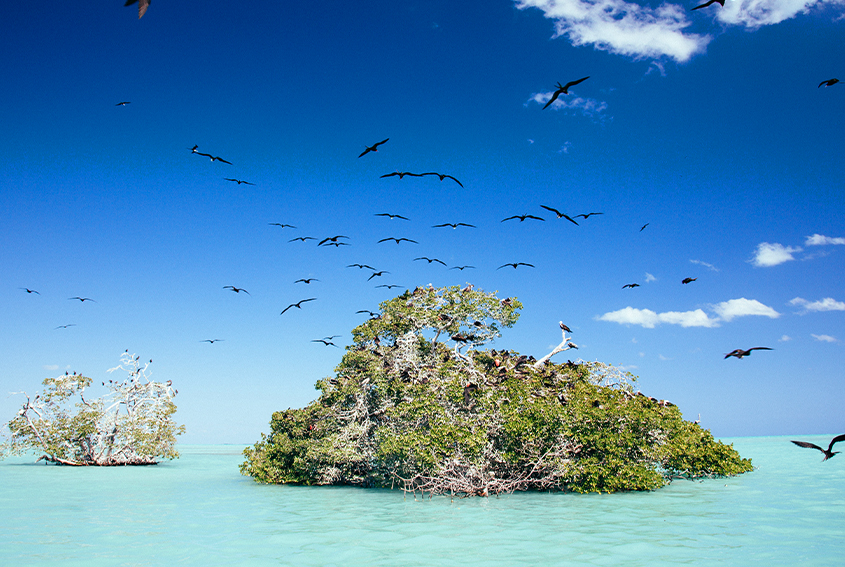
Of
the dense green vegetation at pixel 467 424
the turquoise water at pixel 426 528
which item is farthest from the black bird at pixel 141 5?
the dense green vegetation at pixel 467 424

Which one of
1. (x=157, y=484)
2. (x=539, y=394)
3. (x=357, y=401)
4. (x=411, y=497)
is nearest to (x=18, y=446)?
(x=157, y=484)

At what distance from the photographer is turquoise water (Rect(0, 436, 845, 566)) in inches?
368

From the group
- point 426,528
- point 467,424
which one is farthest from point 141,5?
point 467,424

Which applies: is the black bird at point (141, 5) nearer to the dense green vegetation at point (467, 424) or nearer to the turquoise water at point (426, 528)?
the turquoise water at point (426, 528)

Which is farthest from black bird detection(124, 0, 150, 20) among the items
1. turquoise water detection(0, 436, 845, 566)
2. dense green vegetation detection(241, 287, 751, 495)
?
dense green vegetation detection(241, 287, 751, 495)

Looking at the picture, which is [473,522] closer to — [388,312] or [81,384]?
[388,312]

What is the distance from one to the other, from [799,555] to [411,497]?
10261 millimetres

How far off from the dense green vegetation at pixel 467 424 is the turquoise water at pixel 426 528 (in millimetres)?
904

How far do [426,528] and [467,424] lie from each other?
434cm

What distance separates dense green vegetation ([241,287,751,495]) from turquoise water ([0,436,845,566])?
2.97ft

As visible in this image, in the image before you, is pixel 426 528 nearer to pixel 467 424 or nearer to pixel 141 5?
pixel 467 424

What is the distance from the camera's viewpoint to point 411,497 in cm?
1678

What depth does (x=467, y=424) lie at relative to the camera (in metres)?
15.5

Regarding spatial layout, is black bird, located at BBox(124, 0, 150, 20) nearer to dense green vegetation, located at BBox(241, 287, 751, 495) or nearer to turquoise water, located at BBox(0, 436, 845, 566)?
turquoise water, located at BBox(0, 436, 845, 566)
